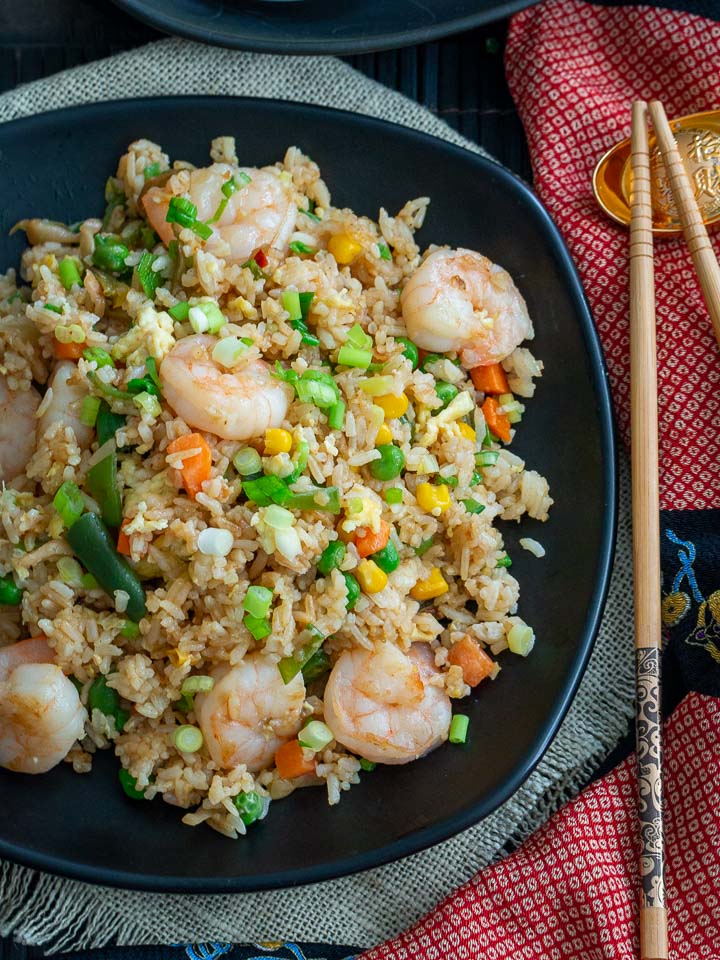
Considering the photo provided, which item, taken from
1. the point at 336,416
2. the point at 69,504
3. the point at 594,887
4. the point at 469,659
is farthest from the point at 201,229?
the point at 594,887

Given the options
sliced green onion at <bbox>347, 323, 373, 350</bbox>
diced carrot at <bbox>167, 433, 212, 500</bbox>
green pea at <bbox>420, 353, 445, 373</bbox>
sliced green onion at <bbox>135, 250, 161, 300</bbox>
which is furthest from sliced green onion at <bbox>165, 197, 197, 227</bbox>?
green pea at <bbox>420, 353, 445, 373</bbox>

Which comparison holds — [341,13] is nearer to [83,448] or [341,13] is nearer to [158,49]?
[158,49]

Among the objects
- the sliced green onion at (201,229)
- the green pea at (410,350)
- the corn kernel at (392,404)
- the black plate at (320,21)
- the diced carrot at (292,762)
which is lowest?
the diced carrot at (292,762)

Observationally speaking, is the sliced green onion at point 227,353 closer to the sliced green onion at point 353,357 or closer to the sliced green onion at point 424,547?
the sliced green onion at point 353,357

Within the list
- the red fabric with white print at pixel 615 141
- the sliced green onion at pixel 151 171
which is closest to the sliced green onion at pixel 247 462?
the sliced green onion at pixel 151 171

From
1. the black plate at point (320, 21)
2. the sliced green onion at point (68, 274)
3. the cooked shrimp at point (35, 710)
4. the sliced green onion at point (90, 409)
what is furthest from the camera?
the black plate at point (320, 21)

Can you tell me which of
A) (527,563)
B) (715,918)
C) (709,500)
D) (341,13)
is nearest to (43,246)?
(341,13)
